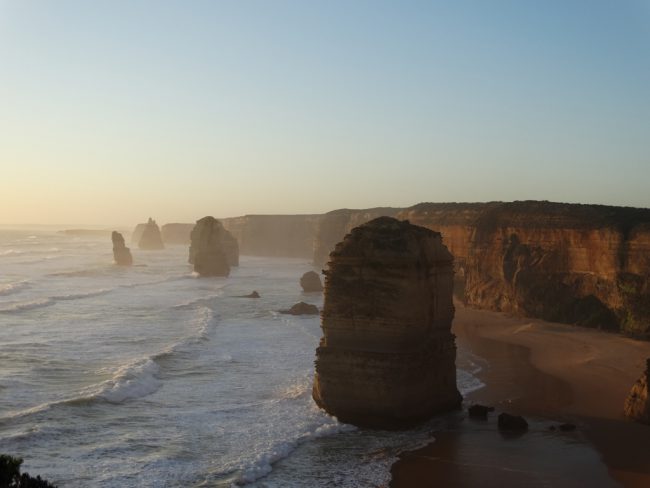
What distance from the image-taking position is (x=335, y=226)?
96125 millimetres

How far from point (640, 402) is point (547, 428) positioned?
2.87 metres

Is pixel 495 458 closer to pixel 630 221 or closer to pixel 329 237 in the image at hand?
pixel 630 221

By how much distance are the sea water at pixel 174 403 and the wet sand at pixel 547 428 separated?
1014 mm

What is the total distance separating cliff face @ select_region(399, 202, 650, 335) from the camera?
117 feet

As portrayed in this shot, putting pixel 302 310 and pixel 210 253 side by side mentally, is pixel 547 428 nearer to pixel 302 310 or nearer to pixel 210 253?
pixel 302 310

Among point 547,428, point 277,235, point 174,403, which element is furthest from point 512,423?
point 277,235

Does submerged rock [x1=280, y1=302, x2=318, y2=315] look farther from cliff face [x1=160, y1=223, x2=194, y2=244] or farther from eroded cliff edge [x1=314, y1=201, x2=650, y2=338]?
cliff face [x1=160, y1=223, x2=194, y2=244]

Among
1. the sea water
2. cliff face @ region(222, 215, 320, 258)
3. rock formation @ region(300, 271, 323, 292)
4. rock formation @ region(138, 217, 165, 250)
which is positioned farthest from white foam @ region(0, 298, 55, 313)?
rock formation @ region(138, 217, 165, 250)

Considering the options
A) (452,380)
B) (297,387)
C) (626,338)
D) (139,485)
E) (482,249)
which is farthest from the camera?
(482,249)

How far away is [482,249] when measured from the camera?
158 ft

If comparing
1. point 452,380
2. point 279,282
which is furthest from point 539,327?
point 279,282

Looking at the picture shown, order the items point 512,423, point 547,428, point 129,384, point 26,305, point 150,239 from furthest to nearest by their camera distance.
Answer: point 150,239 → point 26,305 → point 129,384 → point 547,428 → point 512,423

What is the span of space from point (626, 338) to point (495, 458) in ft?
64.9

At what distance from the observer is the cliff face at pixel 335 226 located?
9444cm
